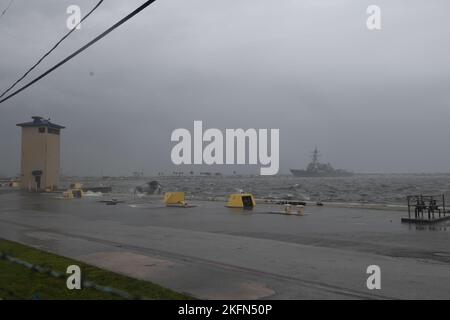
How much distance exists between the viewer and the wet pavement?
7859mm

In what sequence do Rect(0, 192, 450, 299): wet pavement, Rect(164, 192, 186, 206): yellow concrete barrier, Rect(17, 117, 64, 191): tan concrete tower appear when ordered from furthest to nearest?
Rect(17, 117, 64, 191): tan concrete tower
Rect(164, 192, 186, 206): yellow concrete barrier
Rect(0, 192, 450, 299): wet pavement

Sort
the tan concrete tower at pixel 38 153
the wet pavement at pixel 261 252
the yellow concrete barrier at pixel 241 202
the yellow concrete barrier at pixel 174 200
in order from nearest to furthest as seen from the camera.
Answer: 1. the wet pavement at pixel 261 252
2. the yellow concrete barrier at pixel 241 202
3. the yellow concrete barrier at pixel 174 200
4. the tan concrete tower at pixel 38 153

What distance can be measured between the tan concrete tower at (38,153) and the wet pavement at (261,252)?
33951 millimetres

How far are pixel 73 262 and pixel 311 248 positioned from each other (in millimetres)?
6093

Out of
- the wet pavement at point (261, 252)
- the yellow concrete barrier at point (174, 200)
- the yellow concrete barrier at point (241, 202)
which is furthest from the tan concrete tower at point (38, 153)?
the wet pavement at point (261, 252)

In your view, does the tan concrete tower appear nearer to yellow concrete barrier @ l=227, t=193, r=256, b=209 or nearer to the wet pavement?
yellow concrete barrier @ l=227, t=193, r=256, b=209

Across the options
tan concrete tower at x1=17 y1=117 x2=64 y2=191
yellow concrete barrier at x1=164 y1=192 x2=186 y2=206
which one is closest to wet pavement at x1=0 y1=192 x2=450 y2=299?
yellow concrete barrier at x1=164 y1=192 x2=186 y2=206

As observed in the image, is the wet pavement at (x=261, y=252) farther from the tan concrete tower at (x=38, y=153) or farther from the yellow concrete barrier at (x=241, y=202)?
the tan concrete tower at (x=38, y=153)

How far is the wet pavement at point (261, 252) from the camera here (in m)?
7.86

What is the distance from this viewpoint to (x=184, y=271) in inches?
360

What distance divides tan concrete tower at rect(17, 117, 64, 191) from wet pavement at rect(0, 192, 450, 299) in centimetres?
3395

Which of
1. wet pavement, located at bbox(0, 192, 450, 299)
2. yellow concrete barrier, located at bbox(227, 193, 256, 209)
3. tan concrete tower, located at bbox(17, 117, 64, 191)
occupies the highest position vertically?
tan concrete tower, located at bbox(17, 117, 64, 191)

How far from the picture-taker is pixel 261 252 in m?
11.6

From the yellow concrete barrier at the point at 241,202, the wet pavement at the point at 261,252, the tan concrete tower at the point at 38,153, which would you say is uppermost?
the tan concrete tower at the point at 38,153
